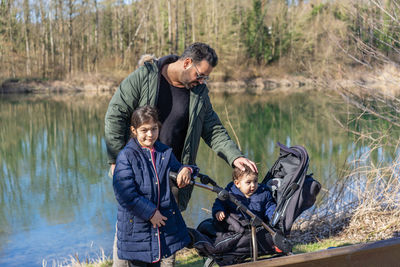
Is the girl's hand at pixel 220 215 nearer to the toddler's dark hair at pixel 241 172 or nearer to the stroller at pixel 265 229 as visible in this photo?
the stroller at pixel 265 229

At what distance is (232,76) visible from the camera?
35.9 metres

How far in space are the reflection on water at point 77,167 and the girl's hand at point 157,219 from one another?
9.93 feet

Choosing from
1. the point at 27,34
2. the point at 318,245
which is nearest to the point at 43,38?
the point at 27,34

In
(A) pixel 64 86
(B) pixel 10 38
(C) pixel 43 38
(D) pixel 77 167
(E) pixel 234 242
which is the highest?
(C) pixel 43 38

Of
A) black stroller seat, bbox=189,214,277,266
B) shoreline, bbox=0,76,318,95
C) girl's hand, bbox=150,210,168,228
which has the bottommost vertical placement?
black stroller seat, bbox=189,214,277,266

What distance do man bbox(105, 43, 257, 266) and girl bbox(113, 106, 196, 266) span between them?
308 millimetres

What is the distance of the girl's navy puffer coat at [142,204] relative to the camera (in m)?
2.43

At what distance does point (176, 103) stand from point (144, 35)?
36808mm

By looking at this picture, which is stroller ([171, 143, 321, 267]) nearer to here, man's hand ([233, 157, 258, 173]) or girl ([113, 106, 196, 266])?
man's hand ([233, 157, 258, 173])

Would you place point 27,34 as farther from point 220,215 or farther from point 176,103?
point 220,215

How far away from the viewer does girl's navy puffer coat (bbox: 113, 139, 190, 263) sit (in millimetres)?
Result: 2430

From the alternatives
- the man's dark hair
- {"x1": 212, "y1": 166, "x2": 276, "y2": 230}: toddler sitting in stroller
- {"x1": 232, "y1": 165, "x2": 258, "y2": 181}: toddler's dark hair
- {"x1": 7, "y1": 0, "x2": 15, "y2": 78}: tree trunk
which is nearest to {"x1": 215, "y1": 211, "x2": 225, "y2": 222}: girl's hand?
{"x1": 212, "y1": 166, "x2": 276, "y2": 230}: toddler sitting in stroller

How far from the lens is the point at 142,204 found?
2.42 m

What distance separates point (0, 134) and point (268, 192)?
1271 centimetres
